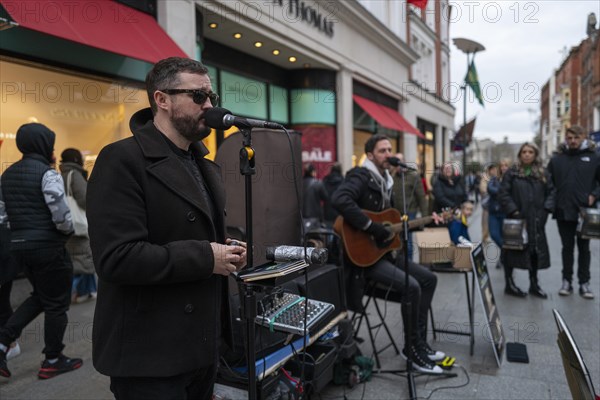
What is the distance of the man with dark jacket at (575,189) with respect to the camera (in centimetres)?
580

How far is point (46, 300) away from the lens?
3.73 meters

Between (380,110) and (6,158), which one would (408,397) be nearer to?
(6,158)

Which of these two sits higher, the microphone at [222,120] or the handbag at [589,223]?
the microphone at [222,120]

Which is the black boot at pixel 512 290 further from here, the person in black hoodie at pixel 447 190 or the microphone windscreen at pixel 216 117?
the microphone windscreen at pixel 216 117

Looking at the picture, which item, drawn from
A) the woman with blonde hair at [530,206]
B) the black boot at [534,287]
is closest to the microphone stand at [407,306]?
the woman with blonde hair at [530,206]

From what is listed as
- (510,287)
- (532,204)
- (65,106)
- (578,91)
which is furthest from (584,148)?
(578,91)

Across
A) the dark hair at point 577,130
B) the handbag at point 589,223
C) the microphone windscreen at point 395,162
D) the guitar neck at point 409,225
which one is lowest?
the handbag at point 589,223

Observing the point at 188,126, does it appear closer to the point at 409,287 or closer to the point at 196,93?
the point at 196,93

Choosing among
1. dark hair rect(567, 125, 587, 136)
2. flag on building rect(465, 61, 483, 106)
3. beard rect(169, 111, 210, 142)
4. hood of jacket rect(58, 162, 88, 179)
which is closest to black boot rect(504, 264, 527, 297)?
dark hair rect(567, 125, 587, 136)

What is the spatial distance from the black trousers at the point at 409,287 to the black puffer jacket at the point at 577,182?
115 inches

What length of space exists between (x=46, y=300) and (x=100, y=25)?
3.62 metres

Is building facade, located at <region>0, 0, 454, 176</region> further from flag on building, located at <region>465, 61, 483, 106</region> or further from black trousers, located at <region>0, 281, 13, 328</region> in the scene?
flag on building, located at <region>465, 61, 483, 106</region>

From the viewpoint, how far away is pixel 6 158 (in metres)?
5.66

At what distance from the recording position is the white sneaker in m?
4.07
